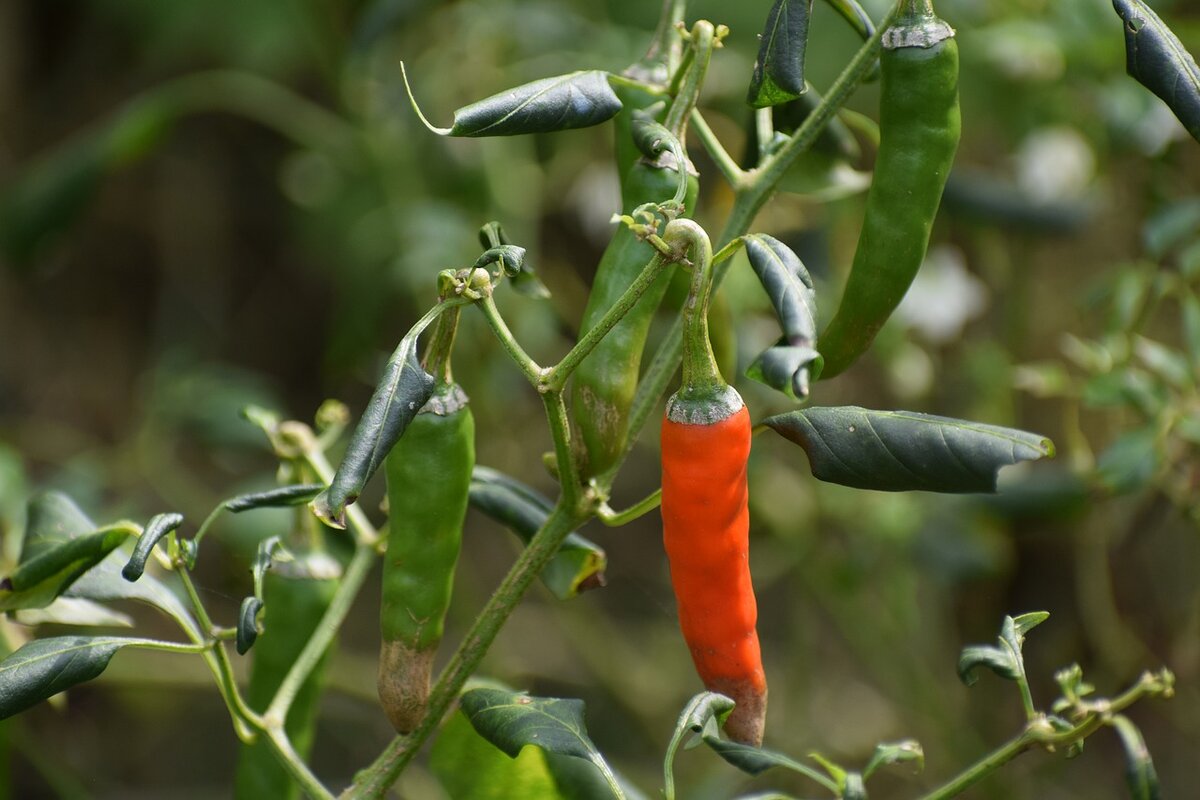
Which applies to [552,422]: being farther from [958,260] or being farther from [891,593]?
[958,260]

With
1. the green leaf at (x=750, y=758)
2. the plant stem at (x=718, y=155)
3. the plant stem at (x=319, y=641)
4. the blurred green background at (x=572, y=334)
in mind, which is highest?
the plant stem at (x=718, y=155)

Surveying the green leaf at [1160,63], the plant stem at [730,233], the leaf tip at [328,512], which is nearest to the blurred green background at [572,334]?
the plant stem at [730,233]

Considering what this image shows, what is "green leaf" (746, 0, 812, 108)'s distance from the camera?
72 cm

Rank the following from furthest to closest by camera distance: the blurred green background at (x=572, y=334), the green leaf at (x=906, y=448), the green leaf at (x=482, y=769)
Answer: the blurred green background at (x=572, y=334) < the green leaf at (x=482, y=769) < the green leaf at (x=906, y=448)

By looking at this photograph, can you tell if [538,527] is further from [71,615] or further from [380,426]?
[71,615]

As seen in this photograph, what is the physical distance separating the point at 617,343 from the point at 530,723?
240 millimetres

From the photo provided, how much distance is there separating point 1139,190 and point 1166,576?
2.44 ft

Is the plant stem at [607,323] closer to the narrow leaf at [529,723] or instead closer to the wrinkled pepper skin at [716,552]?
the wrinkled pepper skin at [716,552]

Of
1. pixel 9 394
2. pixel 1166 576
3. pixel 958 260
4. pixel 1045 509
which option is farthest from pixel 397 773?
pixel 9 394

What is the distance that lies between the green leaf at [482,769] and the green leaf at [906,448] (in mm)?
314

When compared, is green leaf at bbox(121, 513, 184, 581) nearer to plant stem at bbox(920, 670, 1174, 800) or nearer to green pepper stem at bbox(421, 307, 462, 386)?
green pepper stem at bbox(421, 307, 462, 386)

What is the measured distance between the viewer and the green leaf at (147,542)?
0.74 meters

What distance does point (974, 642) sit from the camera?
7.48ft

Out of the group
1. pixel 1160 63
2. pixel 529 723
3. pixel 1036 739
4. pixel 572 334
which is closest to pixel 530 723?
pixel 529 723
